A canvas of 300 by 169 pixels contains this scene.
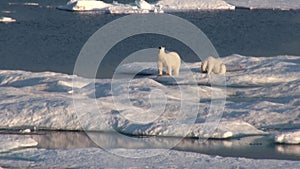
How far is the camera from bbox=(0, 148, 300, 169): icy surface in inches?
554

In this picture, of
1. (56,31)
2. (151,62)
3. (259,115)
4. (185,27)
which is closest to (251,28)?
(185,27)

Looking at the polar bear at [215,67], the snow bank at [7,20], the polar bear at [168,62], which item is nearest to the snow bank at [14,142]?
the polar bear at [168,62]

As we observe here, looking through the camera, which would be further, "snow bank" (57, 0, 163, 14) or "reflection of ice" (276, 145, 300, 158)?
"snow bank" (57, 0, 163, 14)

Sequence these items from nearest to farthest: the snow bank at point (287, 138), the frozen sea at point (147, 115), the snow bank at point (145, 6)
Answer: the frozen sea at point (147, 115)
the snow bank at point (287, 138)
the snow bank at point (145, 6)

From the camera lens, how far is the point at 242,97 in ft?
64.8

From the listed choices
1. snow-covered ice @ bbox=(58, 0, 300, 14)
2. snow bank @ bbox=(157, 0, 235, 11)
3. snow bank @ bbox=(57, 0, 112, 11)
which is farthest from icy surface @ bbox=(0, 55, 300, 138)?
snow bank @ bbox=(157, 0, 235, 11)

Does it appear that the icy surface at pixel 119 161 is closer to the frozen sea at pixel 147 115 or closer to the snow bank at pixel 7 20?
the frozen sea at pixel 147 115

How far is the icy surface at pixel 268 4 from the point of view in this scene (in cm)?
4200

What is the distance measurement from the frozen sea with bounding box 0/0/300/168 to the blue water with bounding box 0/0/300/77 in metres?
0.21

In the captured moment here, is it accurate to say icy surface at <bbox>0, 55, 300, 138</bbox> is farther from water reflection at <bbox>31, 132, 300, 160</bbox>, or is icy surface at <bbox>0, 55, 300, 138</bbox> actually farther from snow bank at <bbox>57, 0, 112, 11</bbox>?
snow bank at <bbox>57, 0, 112, 11</bbox>

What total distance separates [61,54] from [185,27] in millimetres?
8111

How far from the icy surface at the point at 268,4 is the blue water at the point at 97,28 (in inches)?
58.3

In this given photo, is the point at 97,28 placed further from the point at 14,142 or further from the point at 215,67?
the point at 14,142

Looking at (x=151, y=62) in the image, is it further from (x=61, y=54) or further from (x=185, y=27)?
(x=185, y=27)
